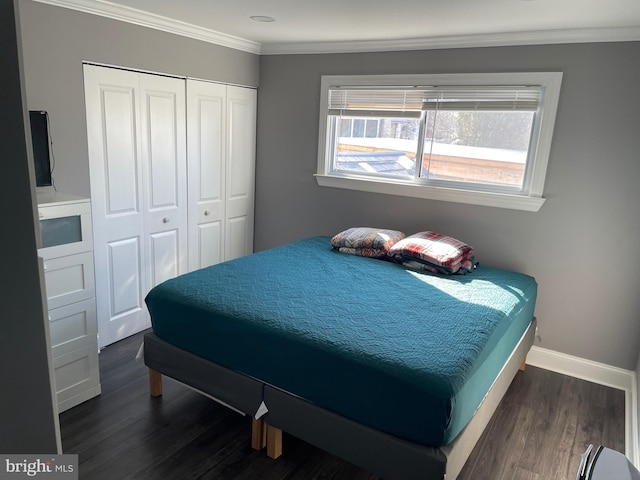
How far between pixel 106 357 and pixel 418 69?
2.97m

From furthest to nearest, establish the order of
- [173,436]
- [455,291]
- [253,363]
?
[455,291], [173,436], [253,363]

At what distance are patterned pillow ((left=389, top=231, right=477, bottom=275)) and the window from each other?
1.40ft

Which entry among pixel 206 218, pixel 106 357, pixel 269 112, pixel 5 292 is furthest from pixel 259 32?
pixel 5 292

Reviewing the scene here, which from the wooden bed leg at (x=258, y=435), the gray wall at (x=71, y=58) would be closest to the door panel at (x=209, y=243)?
the gray wall at (x=71, y=58)

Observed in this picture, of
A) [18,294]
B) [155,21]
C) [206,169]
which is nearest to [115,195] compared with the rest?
[206,169]

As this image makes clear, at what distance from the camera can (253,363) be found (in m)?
2.15

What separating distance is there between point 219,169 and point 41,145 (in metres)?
1.52

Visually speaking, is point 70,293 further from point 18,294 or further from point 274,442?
point 18,294

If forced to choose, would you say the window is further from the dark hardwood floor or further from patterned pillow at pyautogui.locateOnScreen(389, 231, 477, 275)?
the dark hardwood floor

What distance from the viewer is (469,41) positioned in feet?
10.2

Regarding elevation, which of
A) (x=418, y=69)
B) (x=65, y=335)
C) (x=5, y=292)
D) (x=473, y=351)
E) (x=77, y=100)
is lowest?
(x=65, y=335)

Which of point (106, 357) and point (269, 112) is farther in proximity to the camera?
point (269, 112)

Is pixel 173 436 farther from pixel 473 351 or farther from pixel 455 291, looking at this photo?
pixel 455 291

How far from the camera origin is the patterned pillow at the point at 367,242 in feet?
10.6
